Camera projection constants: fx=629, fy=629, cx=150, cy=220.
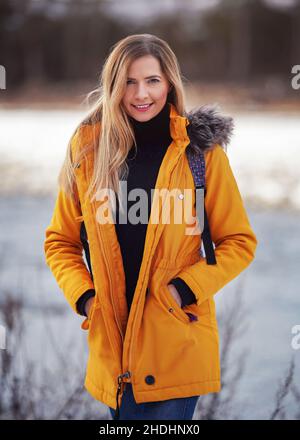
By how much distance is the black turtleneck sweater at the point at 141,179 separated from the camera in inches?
77.2

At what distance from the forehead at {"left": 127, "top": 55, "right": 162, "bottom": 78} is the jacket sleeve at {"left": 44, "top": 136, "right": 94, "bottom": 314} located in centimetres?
46

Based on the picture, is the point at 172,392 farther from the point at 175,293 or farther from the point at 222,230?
the point at 222,230

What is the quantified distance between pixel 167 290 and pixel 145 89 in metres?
0.62

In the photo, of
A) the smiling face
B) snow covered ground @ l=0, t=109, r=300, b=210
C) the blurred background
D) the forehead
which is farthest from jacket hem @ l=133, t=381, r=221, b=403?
snow covered ground @ l=0, t=109, r=300, b=210

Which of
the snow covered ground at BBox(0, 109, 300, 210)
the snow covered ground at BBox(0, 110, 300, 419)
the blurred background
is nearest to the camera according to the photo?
the blurred background

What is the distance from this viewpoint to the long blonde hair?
195 centimetres

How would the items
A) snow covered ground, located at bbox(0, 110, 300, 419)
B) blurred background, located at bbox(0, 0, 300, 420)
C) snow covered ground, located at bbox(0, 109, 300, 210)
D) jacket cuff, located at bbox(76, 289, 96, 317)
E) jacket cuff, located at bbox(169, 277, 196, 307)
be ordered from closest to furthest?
jacket cuff, located at bbox(169, 277, 196, 307), jacket cuff, located at bbox(76, 289, 96, 317), blurred background, located at bbox(0, 0, 300, 420), snow covered ground, located at bbox(0, 110, 300, 419), snow covered ground, located at bbox(0, 109, 300, 210)

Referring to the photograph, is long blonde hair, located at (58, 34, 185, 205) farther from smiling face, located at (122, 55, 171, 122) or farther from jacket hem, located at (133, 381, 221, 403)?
jacket hem, located at (133, 381, 221, 403)

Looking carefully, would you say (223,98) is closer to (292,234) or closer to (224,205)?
(292,234)

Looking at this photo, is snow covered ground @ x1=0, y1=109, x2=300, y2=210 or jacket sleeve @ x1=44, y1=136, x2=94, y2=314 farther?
snow covered ground @ x1=0, y1=109, x2=300, y2=210

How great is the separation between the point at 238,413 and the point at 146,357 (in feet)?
3.86

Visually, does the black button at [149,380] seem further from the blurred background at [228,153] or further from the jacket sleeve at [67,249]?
the blurred background at [228,153]

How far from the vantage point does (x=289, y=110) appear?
12258mm

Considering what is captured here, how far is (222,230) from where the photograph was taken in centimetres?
199
